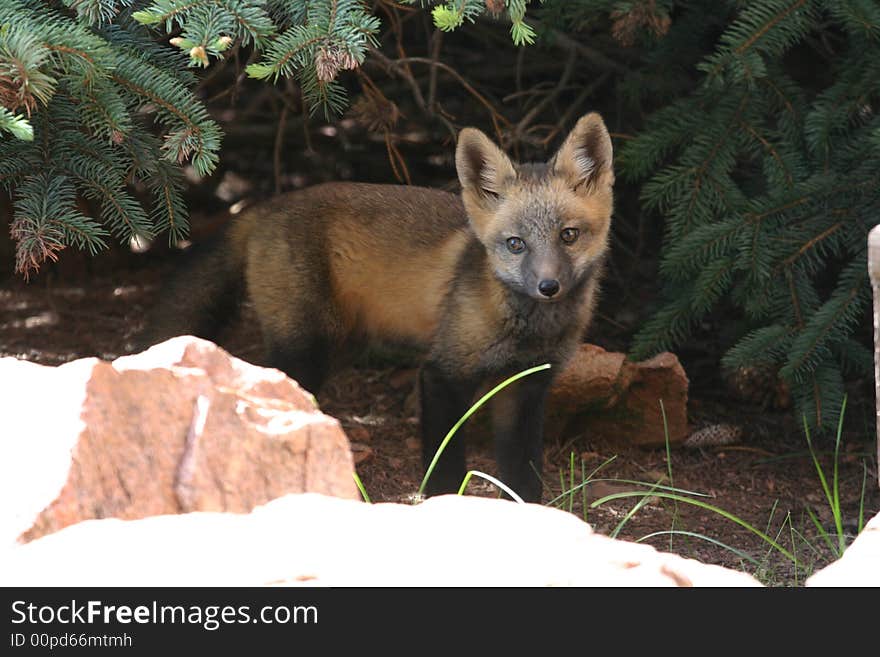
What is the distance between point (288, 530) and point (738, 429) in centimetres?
352

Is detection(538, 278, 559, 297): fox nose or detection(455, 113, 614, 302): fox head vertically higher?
detection(455, 113, 614, 302): fox head

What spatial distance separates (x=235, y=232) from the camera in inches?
183

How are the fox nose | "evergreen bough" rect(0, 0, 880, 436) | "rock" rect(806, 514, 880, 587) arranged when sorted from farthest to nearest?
the fox nose
"evergreen bough" rect(0, 0, 880, 436)
"rock" rect(806, 514, 880, 587)

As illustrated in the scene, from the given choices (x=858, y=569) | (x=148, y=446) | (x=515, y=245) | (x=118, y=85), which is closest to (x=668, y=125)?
(x=515, y=245)

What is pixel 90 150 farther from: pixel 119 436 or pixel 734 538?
pixel 734 538

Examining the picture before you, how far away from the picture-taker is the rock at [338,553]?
1.66 meters

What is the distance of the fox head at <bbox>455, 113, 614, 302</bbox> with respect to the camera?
3850 millimetres

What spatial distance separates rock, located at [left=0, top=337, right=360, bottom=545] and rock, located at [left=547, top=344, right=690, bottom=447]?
252 centimetres

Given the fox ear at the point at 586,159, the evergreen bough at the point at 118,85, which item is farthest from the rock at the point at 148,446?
the fox ear at the point at 586,159

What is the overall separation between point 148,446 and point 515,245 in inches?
81.5

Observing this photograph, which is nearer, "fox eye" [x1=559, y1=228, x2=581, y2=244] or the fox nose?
the fox nose

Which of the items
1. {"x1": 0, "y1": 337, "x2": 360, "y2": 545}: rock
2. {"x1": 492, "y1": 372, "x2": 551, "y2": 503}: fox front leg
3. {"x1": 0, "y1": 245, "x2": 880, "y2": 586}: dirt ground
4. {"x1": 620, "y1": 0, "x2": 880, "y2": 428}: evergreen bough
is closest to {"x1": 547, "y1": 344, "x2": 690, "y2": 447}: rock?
{"x1": 0, "y1": 245, "x2": 880, "y2": 586}: dirt ground

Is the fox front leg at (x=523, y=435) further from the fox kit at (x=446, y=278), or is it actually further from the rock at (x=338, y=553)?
the rock at (x=338, y=553)

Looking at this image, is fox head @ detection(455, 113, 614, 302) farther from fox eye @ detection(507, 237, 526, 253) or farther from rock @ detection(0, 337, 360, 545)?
rock @ detection(0, 337, 360, 545)
